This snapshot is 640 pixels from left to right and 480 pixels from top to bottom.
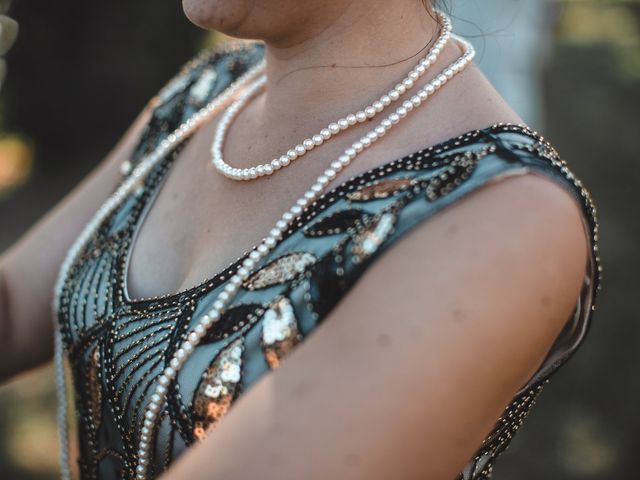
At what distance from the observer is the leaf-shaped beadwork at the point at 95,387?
4.25ft

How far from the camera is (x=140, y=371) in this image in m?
1.19

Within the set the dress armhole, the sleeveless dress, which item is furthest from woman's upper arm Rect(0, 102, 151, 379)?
the dress armhole

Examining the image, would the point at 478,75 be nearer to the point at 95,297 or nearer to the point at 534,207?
the point at 534,207

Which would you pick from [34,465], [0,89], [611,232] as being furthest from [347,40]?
[0,89]

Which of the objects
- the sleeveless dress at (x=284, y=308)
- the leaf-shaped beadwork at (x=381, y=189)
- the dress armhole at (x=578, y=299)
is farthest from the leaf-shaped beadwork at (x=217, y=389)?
the dress armhole at (x=578, y=299)

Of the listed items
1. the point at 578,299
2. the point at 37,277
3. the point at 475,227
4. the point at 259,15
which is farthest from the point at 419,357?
the point at 37,277

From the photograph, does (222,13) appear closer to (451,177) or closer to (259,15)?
(259,15)

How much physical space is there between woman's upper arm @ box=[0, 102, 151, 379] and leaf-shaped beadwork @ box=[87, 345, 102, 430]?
0.36 meters

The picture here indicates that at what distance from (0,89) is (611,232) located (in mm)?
3533

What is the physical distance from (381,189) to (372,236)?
0.09m

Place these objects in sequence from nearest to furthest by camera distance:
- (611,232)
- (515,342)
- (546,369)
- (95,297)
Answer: (515,342) → (546,369) → (95,297) → (611,232)

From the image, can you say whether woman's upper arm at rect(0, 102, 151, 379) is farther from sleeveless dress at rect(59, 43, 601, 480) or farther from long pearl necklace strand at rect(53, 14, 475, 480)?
long pearl necklace strand at rect(53, 14, 475, 480)

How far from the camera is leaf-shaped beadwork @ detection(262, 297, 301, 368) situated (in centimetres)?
104

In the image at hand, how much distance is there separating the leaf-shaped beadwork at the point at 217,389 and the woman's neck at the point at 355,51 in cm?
42
